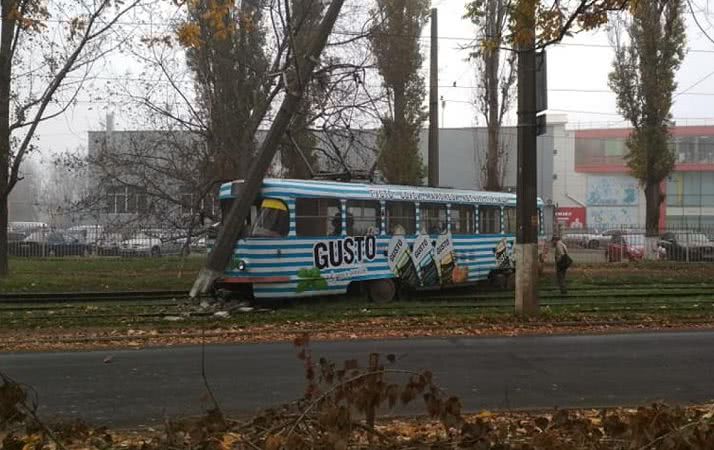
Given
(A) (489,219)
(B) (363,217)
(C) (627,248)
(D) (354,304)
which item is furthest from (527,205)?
(C) (627,248)

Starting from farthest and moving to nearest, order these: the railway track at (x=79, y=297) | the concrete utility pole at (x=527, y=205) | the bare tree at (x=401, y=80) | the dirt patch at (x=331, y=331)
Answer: the bare tree at (x=401, y=80) → the railway track at (x=79, y=297) → the concrete utility pole at (x=527, y=205) → the dirt patch at (x=331, y=331)

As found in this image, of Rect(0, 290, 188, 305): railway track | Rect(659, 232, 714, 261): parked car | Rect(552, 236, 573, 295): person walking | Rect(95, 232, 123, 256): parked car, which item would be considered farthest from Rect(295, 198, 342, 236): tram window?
Rect(659, 232, 714, 261): parked car

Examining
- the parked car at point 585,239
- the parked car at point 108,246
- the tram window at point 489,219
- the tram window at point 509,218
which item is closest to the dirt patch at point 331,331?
the tram window at point 489,219

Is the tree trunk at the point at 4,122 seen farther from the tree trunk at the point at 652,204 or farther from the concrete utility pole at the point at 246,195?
the tree trunk at the point at 652,204

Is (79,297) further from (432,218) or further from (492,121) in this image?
(492,121)

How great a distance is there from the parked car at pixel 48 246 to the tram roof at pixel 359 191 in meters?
20.9

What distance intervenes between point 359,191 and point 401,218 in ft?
4.73

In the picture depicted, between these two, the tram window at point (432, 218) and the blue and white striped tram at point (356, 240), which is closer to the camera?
the blue and white striped tram at point (356, 240)

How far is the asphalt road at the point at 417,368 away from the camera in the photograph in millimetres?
7527

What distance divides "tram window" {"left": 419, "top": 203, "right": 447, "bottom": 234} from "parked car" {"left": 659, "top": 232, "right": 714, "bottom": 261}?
54.9 feet

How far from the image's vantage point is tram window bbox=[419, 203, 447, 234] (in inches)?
693

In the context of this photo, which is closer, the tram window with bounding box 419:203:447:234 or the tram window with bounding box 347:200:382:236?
the tram window with bounding box 347:200:382:236

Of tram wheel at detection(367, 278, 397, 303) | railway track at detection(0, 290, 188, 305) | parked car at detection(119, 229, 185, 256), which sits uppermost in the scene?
parked car at detection(119, 229, 185, 256)

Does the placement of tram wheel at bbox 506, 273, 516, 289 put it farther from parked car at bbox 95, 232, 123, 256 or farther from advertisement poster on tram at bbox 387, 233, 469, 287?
parked car at bbox 95, 232, 123, 256
